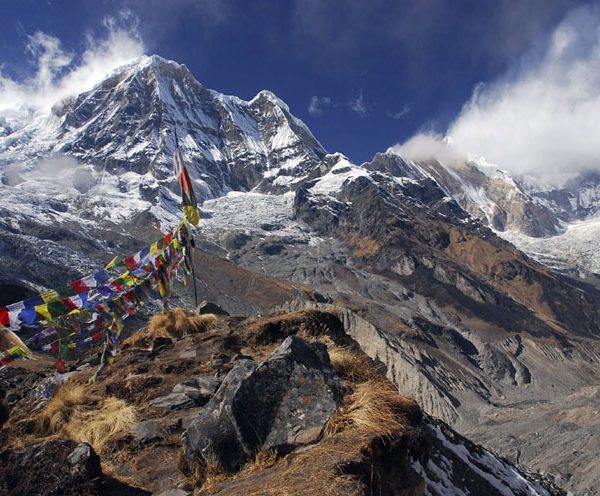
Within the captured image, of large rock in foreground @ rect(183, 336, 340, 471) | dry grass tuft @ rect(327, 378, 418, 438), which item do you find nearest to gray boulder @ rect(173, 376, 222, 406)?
large rock in foreground @ rect(183, 336, 340, 471)

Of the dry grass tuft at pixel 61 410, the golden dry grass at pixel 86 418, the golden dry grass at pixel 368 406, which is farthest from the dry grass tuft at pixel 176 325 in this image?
the golden dry grass at pixel 368 406

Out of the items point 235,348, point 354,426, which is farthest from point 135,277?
point 354,426

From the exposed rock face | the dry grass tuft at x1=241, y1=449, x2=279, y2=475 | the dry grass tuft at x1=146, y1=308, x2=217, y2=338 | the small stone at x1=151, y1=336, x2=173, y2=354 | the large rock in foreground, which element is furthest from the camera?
the dry grass tuft at x1=146, y1=308, x2=217, y2=338

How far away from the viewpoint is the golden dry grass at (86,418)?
26.3 feet

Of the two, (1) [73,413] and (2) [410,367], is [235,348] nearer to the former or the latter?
(1) [73,413]

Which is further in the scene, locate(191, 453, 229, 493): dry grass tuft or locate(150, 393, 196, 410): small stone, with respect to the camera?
locate(150, 393, 196, 410): small stone

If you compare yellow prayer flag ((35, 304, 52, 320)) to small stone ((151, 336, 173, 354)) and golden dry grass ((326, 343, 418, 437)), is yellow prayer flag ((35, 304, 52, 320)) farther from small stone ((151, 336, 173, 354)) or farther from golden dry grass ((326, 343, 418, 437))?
golden dry grass ((326, 343, 418, 437))

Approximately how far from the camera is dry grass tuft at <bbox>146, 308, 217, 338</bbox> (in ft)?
48.0

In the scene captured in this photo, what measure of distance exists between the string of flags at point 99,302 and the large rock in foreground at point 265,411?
4.17 meters

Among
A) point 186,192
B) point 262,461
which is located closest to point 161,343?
point 186,192

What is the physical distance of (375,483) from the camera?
5.62m

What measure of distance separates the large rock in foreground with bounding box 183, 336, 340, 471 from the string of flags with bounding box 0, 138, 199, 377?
4.17 metres

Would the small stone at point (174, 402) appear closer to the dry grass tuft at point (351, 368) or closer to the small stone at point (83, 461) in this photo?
the small stone at point (83, 461)

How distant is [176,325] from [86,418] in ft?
20.5
